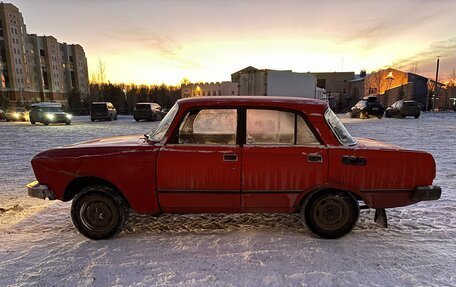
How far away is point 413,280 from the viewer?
281 centimetres

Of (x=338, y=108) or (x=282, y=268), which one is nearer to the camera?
(x=282, y=268)

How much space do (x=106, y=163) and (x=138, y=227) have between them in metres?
1.04

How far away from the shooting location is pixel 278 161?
349 centimetres

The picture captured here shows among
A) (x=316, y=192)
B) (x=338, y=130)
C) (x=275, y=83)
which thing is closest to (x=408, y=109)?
(x=275, y=83)

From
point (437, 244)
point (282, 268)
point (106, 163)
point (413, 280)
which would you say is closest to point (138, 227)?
point (106, 163)

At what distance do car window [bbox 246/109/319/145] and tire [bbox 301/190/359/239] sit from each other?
31.4 inches

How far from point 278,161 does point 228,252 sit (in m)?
1.20

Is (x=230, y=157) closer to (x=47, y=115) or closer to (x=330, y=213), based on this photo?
(x=330, y=213)

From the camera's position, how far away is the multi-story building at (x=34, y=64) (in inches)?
2574

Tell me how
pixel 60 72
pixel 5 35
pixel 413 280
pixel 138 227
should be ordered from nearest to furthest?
pixel 413 280 < pixel 138 227 < pixel 5 35 < pixel 60 72

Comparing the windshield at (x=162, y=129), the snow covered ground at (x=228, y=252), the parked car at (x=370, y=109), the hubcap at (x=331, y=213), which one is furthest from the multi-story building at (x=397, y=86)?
the windshield at (x=162, y=129)

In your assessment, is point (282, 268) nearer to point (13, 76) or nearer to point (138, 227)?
point (138, 227)

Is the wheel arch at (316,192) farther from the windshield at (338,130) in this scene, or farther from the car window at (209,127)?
the car window at (209,127)

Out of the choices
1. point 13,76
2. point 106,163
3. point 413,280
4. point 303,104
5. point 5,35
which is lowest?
point 413,280
